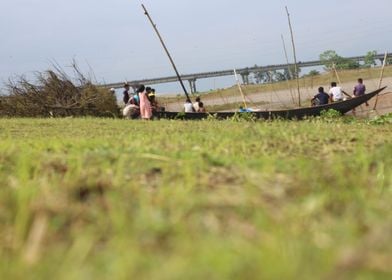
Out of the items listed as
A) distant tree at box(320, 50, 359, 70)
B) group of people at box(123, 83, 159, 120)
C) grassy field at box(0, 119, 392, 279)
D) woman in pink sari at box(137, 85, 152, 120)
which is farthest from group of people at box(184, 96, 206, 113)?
distant tree at box(320, 50, 359, 70)

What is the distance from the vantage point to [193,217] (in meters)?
2.08

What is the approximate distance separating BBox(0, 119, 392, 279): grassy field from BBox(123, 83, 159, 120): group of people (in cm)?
1068

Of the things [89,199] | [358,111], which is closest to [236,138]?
[89,199]

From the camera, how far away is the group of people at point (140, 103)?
14211 mm

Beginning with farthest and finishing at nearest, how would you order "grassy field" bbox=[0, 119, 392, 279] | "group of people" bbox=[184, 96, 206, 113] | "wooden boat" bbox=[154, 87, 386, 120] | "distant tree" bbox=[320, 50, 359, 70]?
"distant tree" bbox=[320, 50, 359, 70] → "group of people" bbox=[184, 96, 206, 113] → "wooden boat" bbox=[154, 87, 386, 120] → "grassy field" bbox=[0, 119, 392, 279]

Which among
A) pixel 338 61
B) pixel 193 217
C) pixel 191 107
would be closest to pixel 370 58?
pixel 338 61

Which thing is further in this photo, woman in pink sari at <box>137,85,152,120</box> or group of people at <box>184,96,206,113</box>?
group of people at <box>184,96,206,113</box>

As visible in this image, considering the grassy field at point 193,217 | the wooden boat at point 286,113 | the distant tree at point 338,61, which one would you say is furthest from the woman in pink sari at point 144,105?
the distant tree at point 338,61

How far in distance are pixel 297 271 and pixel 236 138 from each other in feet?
11.6

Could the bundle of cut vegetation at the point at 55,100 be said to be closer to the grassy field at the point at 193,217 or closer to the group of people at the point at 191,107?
the group of people at the point at 191,107

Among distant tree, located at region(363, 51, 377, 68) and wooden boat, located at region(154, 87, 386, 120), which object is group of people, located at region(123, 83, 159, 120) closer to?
wooden boat, located at region(154, 87, 386, 120)

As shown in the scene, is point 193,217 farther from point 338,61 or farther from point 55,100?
point 338,61

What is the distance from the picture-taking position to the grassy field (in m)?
1.52

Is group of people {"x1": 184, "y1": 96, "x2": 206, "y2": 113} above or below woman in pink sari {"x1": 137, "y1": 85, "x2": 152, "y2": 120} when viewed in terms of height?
below
